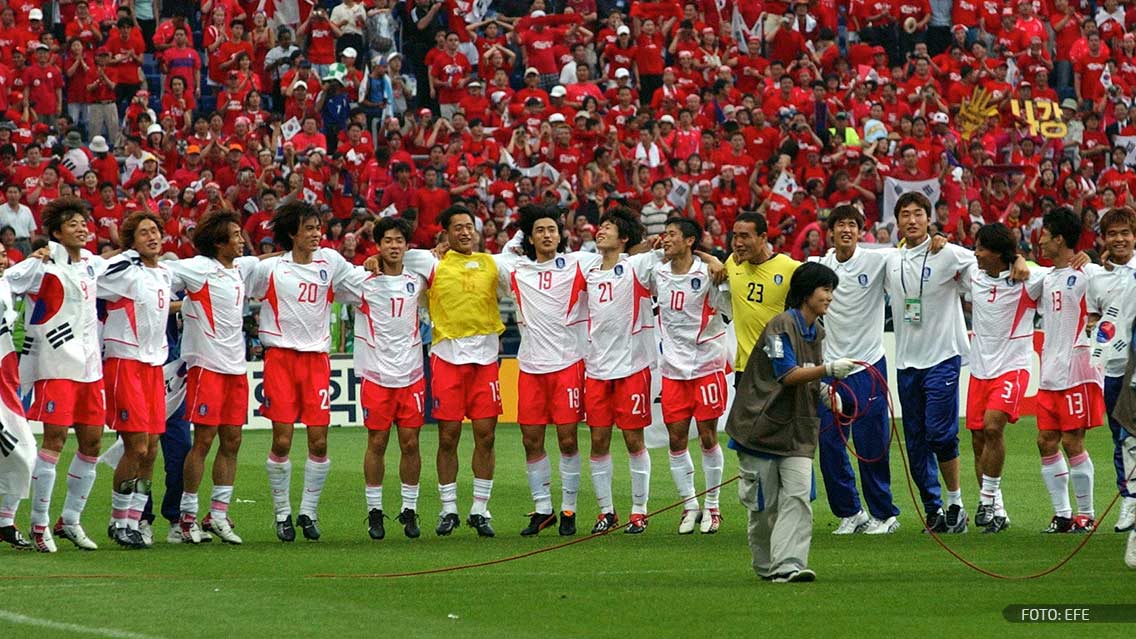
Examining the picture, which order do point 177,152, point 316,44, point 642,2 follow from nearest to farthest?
point 177,152, point 316,44, point 642,2

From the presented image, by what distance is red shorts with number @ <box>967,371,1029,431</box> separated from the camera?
13.9 metres

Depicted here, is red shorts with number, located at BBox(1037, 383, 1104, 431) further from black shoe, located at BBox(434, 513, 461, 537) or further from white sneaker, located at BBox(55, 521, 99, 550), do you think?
white sneaker, located at BBox(55, 521, 99, 550)

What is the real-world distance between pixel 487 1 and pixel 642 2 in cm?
297

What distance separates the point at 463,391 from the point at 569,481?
1.12 metres

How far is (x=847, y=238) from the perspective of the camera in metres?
13.9

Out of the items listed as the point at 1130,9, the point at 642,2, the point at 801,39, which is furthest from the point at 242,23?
the point at 1130,9

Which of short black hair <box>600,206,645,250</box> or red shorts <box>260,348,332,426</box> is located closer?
red shorts <box>260,348,332,426</box>

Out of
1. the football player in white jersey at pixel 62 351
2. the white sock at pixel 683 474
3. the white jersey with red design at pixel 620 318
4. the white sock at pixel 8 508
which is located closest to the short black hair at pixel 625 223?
the white jersey with red design at pixel 620 318

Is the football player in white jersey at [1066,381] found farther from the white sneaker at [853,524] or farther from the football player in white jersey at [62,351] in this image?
the football player in white jersey at [62,351]

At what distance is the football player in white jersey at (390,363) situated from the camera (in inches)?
556

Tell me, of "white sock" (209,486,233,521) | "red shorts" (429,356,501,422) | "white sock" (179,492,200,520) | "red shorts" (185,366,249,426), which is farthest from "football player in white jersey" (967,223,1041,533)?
"white sock" (179,492,200,520)

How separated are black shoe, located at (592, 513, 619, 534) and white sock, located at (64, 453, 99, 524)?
390 centimetres

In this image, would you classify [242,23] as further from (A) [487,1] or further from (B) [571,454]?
(B) [571,454]

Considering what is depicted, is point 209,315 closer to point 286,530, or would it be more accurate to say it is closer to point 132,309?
point 132,309
